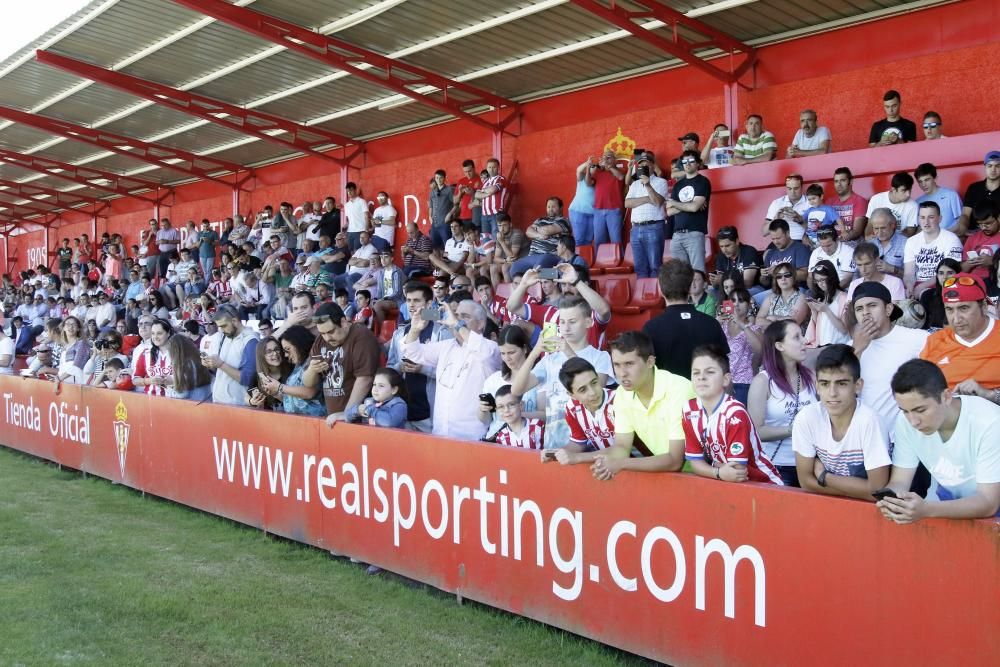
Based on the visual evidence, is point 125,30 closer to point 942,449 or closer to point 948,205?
point 948,205

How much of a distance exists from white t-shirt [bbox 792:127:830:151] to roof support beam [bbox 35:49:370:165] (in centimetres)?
1124

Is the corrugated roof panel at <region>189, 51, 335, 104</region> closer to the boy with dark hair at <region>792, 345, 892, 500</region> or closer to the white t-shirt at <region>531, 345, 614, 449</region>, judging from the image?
the white t-shirt at <region>531, 345, 614, 449</region>

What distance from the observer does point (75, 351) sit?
41.6 feet

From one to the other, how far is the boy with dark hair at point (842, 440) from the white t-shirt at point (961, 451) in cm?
11

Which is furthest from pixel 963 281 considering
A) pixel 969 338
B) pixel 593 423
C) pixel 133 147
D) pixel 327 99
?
pixel 133 147

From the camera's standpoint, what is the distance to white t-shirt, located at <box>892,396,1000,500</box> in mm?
3377

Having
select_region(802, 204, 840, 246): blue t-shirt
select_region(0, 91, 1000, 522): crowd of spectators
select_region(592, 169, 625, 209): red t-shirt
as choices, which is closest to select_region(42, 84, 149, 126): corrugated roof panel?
select_region(0, 91, 1000, 522): crowd of spectators

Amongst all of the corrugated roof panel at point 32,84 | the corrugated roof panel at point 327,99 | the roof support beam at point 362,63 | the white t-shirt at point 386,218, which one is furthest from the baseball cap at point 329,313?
the corrugated roof panel at point 32,84

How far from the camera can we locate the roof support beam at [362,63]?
13430 millimetres

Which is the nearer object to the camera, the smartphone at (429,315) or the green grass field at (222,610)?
the green grass field at (222,610)

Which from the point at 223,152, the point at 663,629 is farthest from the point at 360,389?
the point at 223,152

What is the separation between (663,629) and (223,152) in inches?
839

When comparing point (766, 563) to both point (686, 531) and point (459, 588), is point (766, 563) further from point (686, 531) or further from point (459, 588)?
point (459, 588)

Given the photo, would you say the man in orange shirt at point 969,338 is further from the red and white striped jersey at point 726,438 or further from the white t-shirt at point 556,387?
the white t-shirt at point 556,387
